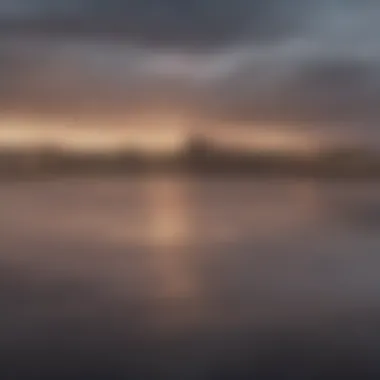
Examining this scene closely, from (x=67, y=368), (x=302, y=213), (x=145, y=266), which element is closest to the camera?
(x=67, y=368)

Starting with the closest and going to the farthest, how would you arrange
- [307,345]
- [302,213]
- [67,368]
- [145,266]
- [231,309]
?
[67,368] → [307,345] → [231,309] → [145,266] → [302,213]

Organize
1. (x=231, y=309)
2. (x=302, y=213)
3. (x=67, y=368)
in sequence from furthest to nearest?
(x=302, y=213) → (x=231, y=309) → (x=67, y=368)

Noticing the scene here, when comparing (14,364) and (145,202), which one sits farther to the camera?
(145,202)

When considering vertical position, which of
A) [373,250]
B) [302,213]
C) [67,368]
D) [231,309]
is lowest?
[67,368]

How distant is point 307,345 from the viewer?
262cm

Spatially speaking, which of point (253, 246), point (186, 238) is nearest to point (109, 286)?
point (186, 238)

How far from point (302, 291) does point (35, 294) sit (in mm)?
1200

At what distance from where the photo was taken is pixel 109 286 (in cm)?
296

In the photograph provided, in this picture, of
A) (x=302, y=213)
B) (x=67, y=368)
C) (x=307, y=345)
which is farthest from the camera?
(x=302, y=213)

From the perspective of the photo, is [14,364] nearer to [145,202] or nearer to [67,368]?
[67,368]

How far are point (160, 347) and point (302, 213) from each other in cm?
110

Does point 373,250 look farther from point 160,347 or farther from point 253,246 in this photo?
point 160,347

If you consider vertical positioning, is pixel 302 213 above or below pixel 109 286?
above

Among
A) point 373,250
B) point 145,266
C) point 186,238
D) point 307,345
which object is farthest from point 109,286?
point 373,250
